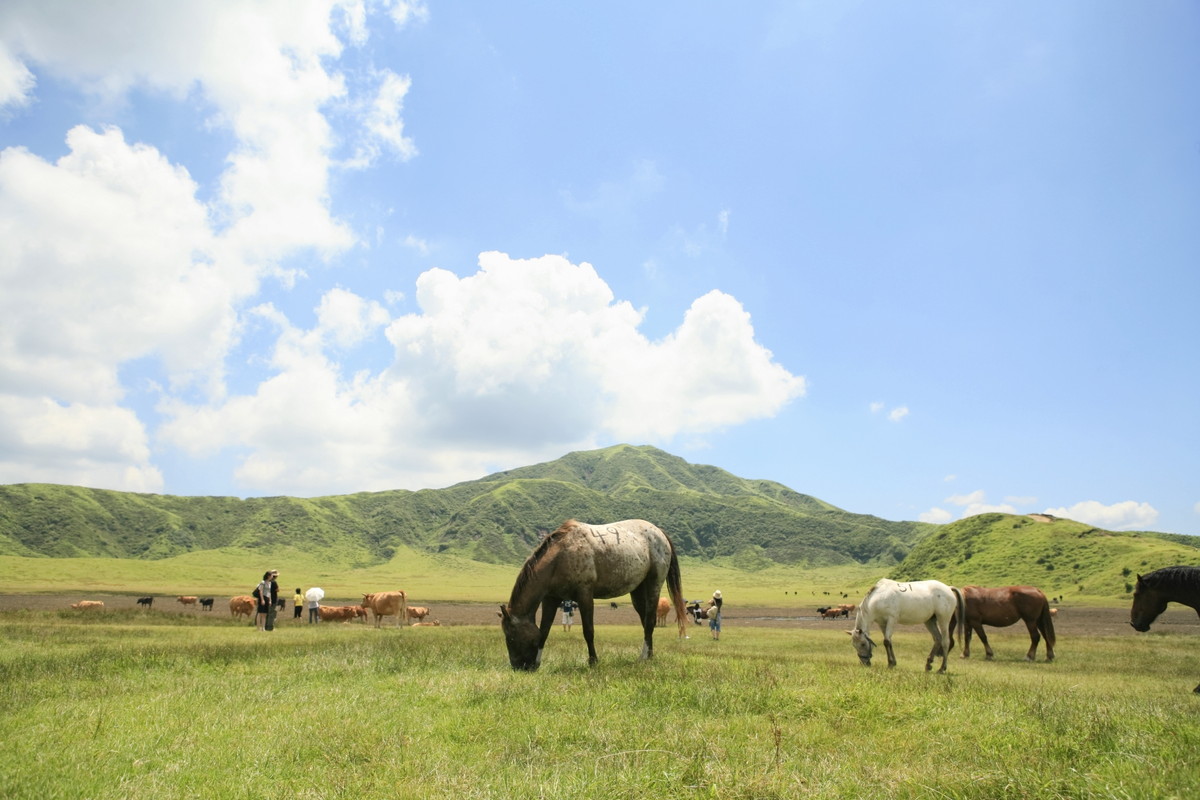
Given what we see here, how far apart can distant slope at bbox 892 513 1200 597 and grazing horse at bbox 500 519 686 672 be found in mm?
72829

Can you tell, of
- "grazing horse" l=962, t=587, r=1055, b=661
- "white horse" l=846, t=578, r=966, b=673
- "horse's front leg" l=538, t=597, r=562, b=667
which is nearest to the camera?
"horse's front leg" l=538, t=597, r=562, b=667

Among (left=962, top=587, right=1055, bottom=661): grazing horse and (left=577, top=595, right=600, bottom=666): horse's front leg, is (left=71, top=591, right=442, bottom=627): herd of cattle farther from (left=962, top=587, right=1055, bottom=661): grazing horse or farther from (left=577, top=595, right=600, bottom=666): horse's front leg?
(left=962, top=587, right=1055, bottom=661): grazing horse

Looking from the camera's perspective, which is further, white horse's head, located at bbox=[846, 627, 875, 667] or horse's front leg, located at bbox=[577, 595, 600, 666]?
white horse's head, located at bbox=[846, 627, 875, 667]

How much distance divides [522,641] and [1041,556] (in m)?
91.2

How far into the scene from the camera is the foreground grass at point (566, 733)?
211 inches

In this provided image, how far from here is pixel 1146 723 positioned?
7.60 m

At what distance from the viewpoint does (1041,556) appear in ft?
265

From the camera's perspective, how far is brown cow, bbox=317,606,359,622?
121 ft

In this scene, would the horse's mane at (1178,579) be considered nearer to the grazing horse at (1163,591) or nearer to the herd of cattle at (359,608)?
the grazing horse at (1163,591)

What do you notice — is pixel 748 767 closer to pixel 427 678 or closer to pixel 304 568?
pixel 427 678

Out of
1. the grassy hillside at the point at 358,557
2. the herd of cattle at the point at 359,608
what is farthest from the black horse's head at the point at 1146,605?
the grassy hillside at the point at 358,557

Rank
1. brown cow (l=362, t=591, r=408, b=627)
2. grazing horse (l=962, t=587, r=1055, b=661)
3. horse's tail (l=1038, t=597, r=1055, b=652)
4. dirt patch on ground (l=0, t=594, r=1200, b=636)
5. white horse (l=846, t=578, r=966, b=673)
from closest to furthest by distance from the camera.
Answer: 1. white horse (l=846, t=578, r=966, b=673)
2. horse's tail (l=1038, t=597, r=1055, b=652)
3. grazing horse (l=962, t=587, r=1055, b=661)
4. brown cow (l=362, t=591, r=408, b=627)
5. dirt patch on ground (l=0, t=594, r=1200, b=636)

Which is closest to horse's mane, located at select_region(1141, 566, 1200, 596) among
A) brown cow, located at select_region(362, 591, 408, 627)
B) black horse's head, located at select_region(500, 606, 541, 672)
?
black horse's head, located at select_region(500, 606, 541, 672)

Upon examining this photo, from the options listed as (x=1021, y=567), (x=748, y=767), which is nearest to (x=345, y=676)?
(x=748, y=767)
